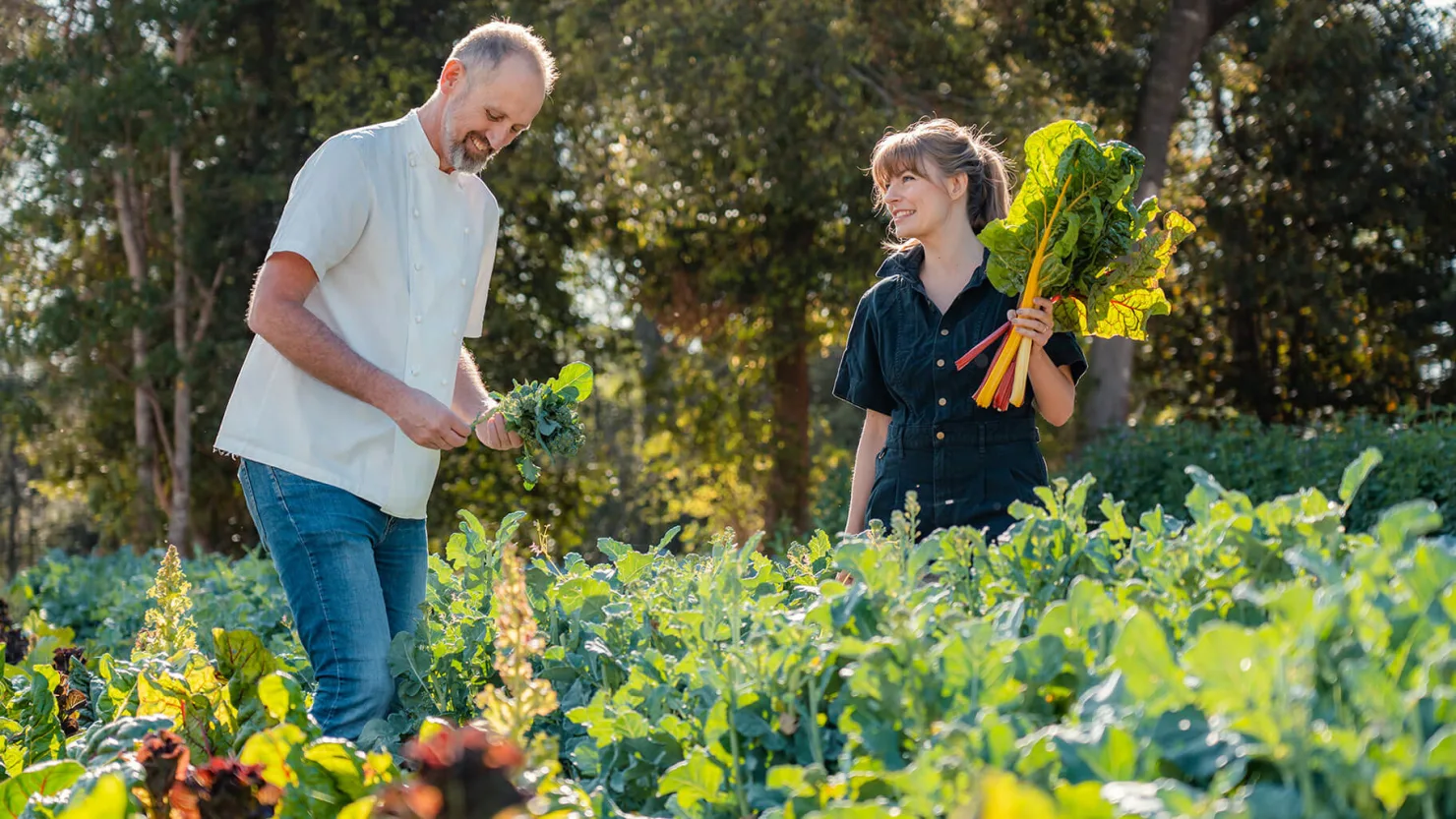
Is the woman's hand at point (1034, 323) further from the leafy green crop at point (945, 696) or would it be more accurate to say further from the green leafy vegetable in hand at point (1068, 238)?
the leafy green crop at point (945, 696)

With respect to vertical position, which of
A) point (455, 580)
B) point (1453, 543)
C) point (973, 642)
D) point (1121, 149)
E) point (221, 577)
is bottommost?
point (221, 577)

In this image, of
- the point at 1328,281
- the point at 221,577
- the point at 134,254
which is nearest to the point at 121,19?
the point at 134,254

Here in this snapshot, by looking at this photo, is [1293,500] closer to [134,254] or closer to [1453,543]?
[1453,543]

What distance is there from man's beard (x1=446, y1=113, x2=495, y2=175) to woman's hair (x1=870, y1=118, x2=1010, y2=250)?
1.03m

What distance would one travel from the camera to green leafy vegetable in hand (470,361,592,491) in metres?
2.79

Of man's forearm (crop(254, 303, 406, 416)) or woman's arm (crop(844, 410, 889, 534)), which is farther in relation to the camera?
woman's arm (crop(844, 410, 889, 534))

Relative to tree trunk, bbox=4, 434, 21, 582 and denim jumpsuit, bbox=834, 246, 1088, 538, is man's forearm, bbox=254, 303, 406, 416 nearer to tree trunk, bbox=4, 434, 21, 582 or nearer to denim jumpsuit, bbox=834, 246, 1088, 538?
denim jumpsuit, bbox=834, 246, 1088, 538

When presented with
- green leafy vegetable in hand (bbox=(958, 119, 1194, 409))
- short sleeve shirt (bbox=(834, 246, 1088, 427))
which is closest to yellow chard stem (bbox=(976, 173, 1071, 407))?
green leafy vegetable in hand (bbox=(958, 119, 1194, 409))

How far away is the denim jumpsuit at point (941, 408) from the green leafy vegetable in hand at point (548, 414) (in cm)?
88

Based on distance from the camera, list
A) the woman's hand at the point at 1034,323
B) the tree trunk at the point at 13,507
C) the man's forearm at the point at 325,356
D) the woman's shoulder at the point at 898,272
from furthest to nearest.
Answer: the tree trunk at the point at 13,507
the woman's shoulder at the point at 898,272
the woman's hand at the point at 1034,323
the man's forearm at the point at 325,356

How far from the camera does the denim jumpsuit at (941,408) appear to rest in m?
3.39

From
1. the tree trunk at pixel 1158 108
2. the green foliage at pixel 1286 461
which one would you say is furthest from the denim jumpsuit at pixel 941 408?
the tree trunk at pixel 1158 108

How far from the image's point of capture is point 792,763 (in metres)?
1.69

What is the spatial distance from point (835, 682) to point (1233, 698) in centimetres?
66
